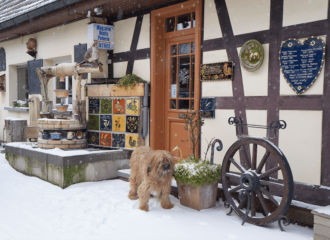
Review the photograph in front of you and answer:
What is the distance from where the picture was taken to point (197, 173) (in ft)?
12.7

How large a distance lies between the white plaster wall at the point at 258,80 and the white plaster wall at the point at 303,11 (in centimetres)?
42

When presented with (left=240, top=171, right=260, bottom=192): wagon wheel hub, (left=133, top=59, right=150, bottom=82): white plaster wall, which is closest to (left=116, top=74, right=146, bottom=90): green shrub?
(left=133, top=59, right=150, bottom=82): white plaster wall

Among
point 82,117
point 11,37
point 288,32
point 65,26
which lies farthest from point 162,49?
point 11,37

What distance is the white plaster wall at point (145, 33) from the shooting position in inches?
225

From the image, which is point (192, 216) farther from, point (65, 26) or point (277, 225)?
point (65, 26)

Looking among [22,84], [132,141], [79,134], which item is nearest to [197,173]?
[132,141]

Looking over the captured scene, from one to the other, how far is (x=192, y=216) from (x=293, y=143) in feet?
4.98

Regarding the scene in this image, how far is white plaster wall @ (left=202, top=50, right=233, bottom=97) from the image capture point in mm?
4520

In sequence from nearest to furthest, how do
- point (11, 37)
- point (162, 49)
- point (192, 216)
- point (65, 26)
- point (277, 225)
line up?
point (277, 225)
point (192, 216)
point (162, 49)
point (65, 26)
point (11, 37)

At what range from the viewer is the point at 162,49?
18.6 feet

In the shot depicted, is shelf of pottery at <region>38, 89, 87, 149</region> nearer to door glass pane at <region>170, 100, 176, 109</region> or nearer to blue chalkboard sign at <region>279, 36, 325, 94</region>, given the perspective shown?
door glass pane at <region>170, 100, 176, 109</region>

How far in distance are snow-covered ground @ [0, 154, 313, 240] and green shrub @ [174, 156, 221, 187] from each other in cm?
39

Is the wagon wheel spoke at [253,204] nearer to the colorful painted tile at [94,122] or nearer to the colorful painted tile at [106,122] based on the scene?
the colorful painted tile at [106,122]

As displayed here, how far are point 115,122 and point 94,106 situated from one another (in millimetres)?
684
